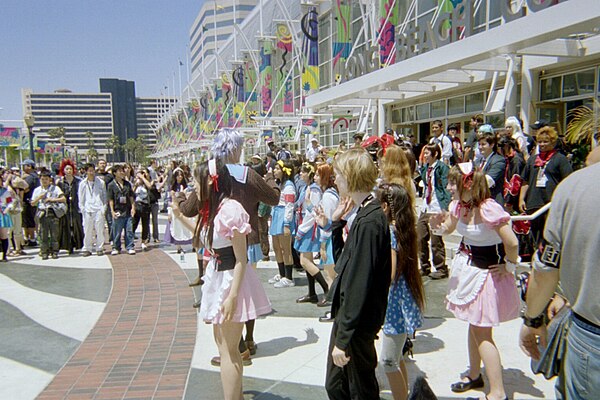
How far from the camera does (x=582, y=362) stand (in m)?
1.65

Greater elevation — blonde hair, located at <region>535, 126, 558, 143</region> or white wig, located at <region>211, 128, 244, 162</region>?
blonde hair, located at <region>535, 126, 558, 143</region>

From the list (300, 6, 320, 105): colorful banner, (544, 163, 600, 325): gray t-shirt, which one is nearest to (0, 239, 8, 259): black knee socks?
(544, 163, 600, 325): gray t-shirt

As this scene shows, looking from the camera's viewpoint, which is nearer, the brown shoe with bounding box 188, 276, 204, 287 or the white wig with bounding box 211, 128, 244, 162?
the white wig with bounding box 211, 128, 244, 162

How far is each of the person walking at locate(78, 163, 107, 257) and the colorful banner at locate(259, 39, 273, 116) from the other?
2237cm

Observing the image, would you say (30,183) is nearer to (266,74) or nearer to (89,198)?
(89,198)

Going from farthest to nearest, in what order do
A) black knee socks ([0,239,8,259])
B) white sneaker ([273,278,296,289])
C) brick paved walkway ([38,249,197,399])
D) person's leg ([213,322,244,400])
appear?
black knee socks ([0,239,8,259])
white sneaker ([273,278,296,289])
brick paved walkway ([38,249,197,399])
person's leg ([213,322,244,400])

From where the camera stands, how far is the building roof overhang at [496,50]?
23.7 ft

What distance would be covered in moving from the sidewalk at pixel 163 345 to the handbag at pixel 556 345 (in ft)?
5.41

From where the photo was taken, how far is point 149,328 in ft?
15.8

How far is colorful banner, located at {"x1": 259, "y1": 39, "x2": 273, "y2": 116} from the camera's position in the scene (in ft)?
100.0

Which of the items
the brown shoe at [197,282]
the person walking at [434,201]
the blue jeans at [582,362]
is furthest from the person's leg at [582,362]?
the brown shoe at [197,282]

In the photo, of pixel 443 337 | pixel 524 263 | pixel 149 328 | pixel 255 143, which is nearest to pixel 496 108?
pixel 524 263

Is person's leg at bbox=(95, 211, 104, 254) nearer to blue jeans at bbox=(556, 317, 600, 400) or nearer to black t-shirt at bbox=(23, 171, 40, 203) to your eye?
black t-shirt at bbox=(23, 171, 40, 203)

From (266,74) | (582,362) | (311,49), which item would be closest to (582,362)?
(582,362)
